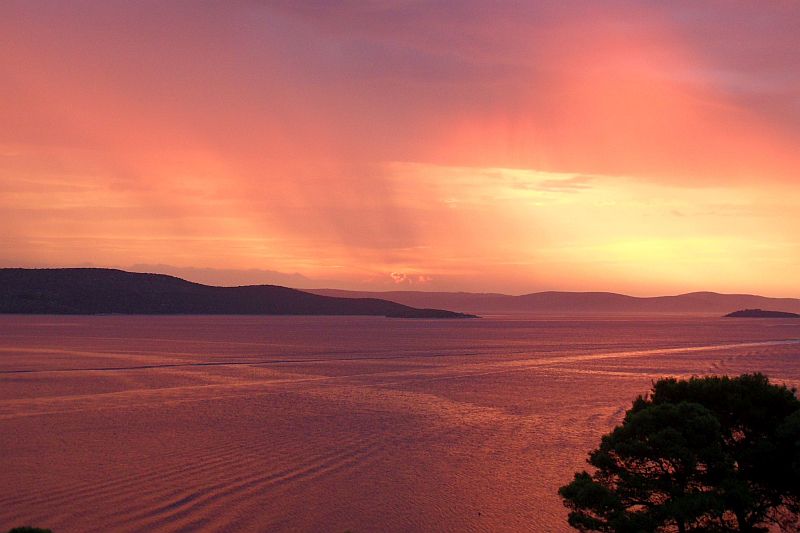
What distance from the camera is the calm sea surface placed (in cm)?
1390

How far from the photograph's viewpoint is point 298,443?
2038 cm

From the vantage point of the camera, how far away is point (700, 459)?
10.7 metres

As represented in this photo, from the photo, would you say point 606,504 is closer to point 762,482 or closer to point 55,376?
point 762,482

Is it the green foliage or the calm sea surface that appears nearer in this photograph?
the green foliage

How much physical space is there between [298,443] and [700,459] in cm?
1208

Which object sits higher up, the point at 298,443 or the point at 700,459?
the point at 700,459

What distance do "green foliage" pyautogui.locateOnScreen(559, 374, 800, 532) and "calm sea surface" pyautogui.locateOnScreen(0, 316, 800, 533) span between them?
3.03 meters

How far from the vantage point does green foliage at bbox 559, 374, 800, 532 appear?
1058cm

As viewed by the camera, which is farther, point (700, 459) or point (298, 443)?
point (298, 443)

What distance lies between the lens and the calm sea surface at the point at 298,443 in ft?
45.6

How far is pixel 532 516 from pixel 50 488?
369 inches

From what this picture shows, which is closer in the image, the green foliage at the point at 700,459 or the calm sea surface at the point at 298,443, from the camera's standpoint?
the green foliage at the point at 700,459

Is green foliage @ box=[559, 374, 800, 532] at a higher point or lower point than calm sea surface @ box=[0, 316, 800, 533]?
higher

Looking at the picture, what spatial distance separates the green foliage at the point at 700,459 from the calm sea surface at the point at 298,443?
303 cm
